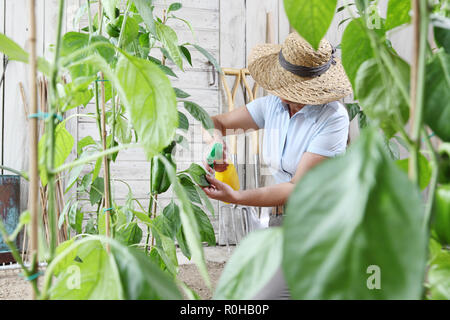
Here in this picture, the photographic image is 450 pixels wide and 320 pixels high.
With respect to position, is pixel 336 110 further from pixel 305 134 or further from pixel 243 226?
pixel 243 226

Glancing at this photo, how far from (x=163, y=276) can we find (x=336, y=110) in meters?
1.52

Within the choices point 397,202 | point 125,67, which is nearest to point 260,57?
point 125,67

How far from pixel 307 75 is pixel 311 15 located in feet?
4.20

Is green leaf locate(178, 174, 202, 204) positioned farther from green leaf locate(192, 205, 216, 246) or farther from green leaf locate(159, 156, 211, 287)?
green leaf locate(159, 156, 211, 287)

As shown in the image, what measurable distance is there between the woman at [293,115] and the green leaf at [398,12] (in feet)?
3.25

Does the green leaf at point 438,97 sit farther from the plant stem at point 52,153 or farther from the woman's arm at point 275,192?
the woman's arm at point 275,192

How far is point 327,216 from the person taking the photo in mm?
217

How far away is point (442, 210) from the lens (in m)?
0.27

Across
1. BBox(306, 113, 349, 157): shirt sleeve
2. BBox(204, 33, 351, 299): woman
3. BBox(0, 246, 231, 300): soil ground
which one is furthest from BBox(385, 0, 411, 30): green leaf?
BBox(0, 246, 231, 300): soil ground

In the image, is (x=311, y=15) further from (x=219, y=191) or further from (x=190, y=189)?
(x=219, y=191)

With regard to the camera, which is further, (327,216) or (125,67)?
(125,67)

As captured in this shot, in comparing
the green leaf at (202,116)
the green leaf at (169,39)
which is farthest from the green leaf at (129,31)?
the green leaf at (202,116)

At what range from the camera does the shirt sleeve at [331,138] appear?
1656 millimetres

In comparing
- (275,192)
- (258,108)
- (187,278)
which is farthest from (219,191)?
(187,278)
